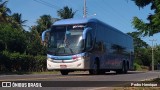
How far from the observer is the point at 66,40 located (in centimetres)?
2497

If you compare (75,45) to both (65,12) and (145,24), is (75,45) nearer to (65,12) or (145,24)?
(145,24)

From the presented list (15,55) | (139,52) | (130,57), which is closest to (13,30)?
(15,55)

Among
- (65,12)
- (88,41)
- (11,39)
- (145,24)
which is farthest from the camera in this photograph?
(65,12)

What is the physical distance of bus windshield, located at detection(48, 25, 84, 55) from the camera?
25000mm

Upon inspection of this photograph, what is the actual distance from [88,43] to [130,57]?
1307 centimetres

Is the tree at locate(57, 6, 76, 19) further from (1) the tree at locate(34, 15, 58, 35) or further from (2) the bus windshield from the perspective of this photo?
(2) the bus windshield

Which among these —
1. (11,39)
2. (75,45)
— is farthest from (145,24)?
(11,39)

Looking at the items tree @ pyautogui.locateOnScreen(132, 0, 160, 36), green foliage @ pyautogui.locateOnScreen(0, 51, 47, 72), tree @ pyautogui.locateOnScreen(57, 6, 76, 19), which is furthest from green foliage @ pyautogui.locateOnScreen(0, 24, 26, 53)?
tree @ pyautogui.locateOnScreen(132, 0, 160, 36)

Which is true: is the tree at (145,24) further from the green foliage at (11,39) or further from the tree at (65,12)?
the tree at (65,12)

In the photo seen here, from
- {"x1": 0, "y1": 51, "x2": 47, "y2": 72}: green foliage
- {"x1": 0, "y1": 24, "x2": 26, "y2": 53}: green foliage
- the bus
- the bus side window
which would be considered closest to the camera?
the bus

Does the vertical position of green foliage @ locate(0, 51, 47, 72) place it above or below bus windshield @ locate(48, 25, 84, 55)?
below

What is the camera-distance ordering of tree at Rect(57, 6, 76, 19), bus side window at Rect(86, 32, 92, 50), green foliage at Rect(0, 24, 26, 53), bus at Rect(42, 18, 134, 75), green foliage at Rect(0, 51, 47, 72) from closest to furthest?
bus at Rect(42, 18, 134, 75)
bus side window at Rect(86, 32, 92, 50)
green foliage at Rect(0, 51, 47, 72)
green foliage at Rect(0, 24, 26, 53)
tree at Rect(57, 6, 76, 19)

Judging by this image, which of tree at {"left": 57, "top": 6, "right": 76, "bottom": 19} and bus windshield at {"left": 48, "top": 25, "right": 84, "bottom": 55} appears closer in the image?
bus windshield at {"left": 48, "top": 25, "right": 84, "bottom": 55}

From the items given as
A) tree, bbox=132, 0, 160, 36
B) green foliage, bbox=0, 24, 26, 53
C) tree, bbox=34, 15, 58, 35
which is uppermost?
tree, bbox=34, 15, 58, 35
